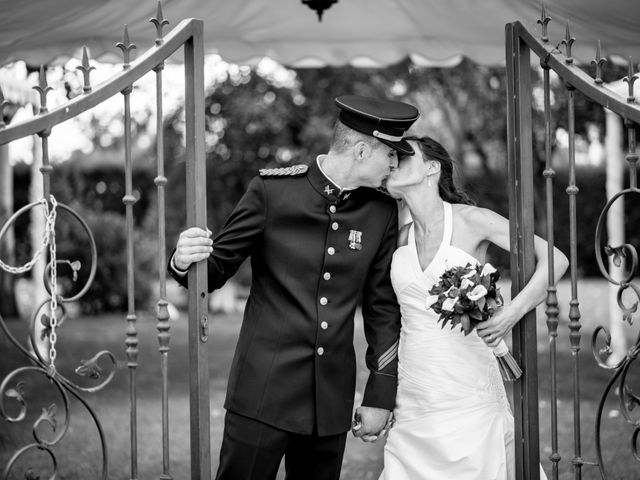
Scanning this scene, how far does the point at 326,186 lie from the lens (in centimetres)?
344

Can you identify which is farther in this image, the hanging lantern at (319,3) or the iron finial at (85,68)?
the hanging lantern at (319,3)

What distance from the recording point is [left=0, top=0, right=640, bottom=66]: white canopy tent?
5.40 meters

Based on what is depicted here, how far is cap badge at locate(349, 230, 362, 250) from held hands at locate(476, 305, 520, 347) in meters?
0.58

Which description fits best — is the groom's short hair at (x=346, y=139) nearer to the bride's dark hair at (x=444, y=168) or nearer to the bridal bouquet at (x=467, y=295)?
the bride's dark hair at (x=444, y=168)

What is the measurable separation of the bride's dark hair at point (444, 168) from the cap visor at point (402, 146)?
0.61 feet

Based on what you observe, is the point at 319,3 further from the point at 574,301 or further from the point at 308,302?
the point at 574,301

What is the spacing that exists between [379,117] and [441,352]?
3.30 ft

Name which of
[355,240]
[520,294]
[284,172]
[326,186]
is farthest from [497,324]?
[284,172]

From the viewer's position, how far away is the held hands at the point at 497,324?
3.20 m

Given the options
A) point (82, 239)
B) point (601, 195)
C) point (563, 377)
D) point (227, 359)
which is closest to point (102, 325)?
point (82, 239)

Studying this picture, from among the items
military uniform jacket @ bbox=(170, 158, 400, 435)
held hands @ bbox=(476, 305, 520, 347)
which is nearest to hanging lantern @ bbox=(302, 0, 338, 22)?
military uniform jacket @ bbox=(170, 158, 400, 435)

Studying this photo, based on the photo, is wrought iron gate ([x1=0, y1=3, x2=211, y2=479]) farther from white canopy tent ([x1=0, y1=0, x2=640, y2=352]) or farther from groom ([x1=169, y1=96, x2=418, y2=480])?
white canopy tent ([x1=0, y1=0, x2=640, y2=352])

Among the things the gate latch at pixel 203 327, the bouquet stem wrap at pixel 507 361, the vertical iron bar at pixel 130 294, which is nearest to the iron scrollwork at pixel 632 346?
the bouquet stem wrap at pixel 507 361

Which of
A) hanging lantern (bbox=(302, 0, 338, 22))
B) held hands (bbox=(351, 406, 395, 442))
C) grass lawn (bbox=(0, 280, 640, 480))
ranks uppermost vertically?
hanging lantern (bbox=(302, 0, 338, 22))
